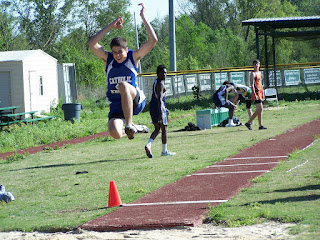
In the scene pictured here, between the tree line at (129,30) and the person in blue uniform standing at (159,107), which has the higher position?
the tree line at (129,30)

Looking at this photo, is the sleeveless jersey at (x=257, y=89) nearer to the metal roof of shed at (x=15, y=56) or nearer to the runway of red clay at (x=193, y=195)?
the runway of red clay at (x=193, y=195)

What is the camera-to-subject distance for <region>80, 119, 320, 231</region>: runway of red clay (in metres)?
7.58

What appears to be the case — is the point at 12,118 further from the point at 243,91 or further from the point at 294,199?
the point at 294,199

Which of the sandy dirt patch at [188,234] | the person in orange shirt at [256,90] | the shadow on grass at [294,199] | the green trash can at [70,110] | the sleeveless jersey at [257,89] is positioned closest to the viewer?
the sandy dirt patch at [188,234]

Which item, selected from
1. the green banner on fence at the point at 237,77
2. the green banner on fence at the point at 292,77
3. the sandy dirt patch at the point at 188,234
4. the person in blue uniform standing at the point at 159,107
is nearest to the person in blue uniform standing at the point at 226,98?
the person in blue uniform standing at the point at 159,107

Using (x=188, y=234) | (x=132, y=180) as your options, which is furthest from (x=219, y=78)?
(x=188, y=234)

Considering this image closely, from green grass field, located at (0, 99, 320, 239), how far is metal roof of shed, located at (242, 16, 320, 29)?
43.5 feet

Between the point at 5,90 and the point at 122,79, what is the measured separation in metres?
23.4

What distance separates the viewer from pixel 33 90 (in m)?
31.8

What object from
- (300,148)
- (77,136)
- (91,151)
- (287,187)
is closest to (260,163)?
(300,148)

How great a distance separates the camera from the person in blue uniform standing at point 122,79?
848 centimetres

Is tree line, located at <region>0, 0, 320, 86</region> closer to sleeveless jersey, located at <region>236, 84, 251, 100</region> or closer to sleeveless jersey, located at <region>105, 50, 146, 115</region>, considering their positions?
sleeveless jersey, located at <region>236, 84, 251, 100</region>

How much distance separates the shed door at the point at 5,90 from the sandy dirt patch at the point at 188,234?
950 inches

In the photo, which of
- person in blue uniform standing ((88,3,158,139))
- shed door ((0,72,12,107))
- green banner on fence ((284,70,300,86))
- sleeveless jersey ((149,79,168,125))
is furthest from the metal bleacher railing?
person in blue uniform standing ((88,3,158,139))
